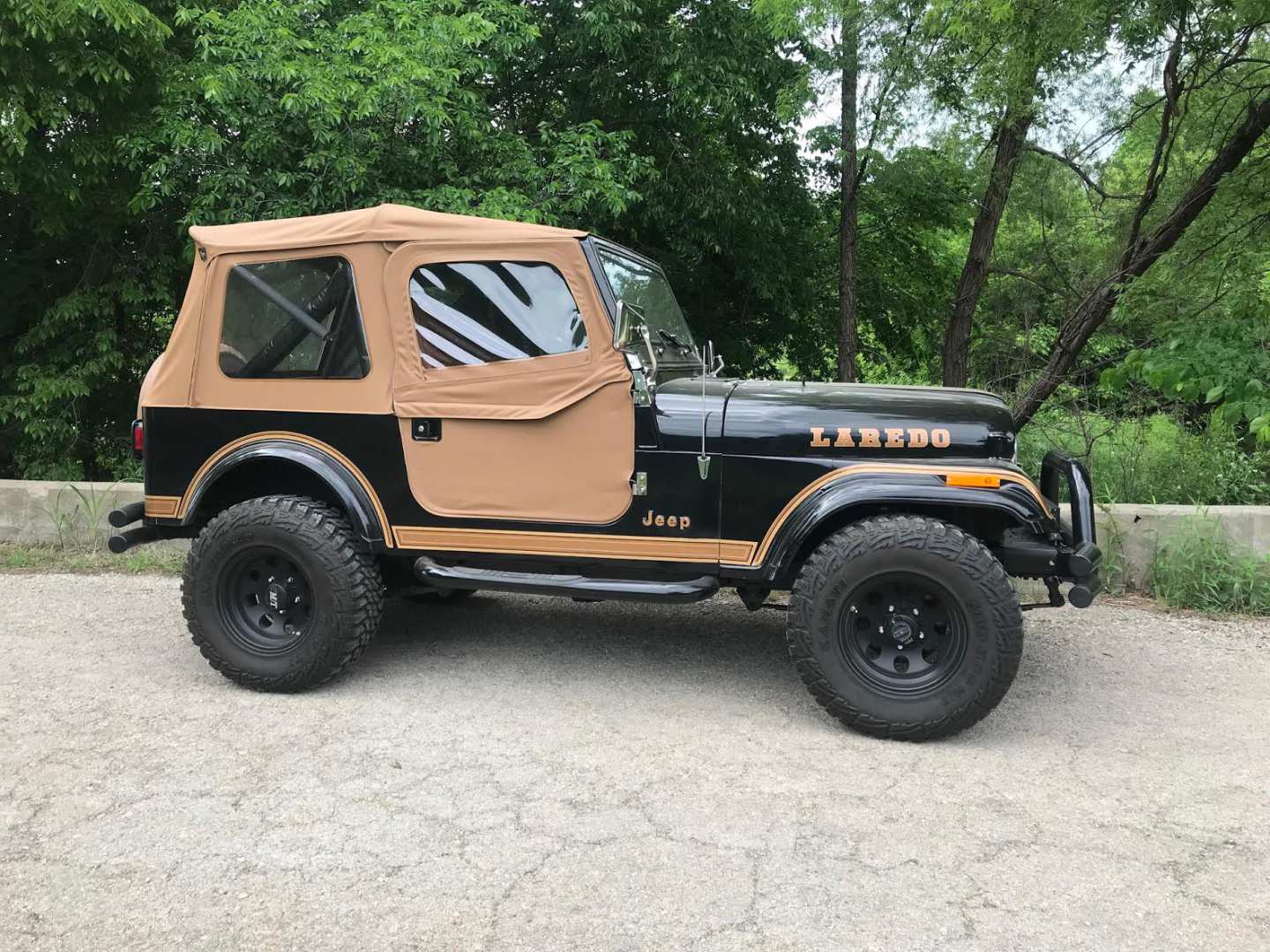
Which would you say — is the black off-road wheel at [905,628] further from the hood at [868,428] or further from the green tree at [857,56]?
the green tree at [857,56]

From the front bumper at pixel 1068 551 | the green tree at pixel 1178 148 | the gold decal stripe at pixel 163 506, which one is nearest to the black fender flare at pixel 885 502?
the front bumper at pixel 1068 551

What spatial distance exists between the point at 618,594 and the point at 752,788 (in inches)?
41.6

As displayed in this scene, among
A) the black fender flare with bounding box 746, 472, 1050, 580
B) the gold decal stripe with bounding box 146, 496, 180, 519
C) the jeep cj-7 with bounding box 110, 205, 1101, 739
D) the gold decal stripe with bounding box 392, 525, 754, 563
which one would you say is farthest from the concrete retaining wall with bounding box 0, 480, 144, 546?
the black fender flare with bounding box 746, 472, 1050, 580

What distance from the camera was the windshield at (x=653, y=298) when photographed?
4.40 metres

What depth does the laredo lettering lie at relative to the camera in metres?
3.95

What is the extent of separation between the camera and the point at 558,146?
773cm

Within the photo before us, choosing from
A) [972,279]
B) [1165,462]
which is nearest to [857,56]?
[972,279]

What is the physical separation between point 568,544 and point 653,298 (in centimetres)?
138

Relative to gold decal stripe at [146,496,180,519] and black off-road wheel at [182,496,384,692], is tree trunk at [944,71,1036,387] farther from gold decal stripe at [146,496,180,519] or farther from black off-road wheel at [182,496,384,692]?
gold decal stripe at [146,496,180,519]

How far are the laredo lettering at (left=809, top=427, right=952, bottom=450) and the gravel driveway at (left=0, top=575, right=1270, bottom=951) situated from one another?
1.17 m

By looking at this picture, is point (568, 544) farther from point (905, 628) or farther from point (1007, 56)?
point (1007, 56)

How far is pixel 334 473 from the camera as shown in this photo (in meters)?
Answer: 4.33

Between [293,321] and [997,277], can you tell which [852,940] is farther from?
[997,277]

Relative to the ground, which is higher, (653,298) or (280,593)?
(653,298)
